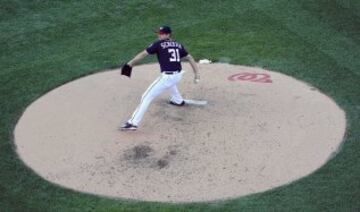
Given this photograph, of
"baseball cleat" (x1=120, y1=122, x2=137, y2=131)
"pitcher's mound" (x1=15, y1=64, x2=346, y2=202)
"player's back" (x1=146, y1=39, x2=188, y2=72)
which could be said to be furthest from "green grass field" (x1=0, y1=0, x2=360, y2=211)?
"player's back" (x1=146, y1=39, x2=188, y2=72)

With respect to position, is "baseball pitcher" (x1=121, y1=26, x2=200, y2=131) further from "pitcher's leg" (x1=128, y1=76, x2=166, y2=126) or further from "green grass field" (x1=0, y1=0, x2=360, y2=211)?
"green grass field" (x1=0, y1=0, x2=360, y2=211)

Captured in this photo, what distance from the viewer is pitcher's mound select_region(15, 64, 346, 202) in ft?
28.7

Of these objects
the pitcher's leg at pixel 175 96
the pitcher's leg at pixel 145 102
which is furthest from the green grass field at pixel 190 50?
the pitcher's leg at pixel 175 96

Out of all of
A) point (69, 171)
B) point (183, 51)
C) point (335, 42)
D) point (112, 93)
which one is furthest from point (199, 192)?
point (335, 42)

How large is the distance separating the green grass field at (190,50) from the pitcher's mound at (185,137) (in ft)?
0.83

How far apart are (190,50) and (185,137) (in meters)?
3.98

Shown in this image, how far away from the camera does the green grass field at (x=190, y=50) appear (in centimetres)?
829

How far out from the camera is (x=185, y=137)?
9.82m

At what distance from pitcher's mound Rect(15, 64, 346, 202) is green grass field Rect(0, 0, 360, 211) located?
0.83 ft

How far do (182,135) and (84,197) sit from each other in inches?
83.2

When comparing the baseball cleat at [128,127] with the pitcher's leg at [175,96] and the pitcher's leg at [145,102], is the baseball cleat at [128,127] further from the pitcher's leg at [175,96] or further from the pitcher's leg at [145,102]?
the pitcher's leg at [175,96]

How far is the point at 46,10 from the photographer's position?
52.2 ft

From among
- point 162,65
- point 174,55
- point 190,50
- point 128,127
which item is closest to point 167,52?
point 174,55

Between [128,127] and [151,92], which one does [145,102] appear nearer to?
[151,92]
